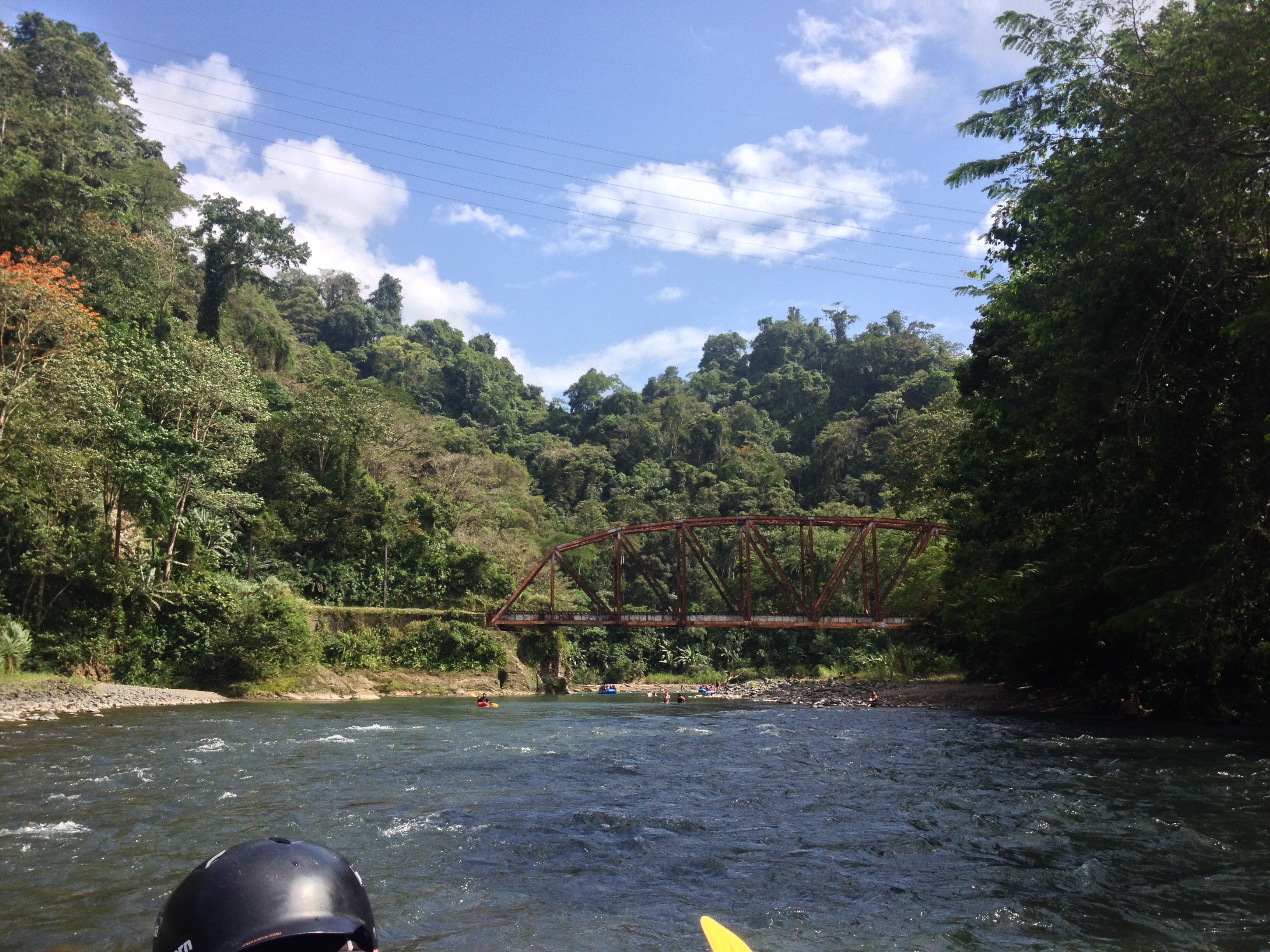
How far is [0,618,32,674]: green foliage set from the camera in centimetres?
1998

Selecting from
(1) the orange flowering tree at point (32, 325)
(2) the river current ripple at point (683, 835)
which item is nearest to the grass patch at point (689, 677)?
(2) the river current ripple at point (683, 835)

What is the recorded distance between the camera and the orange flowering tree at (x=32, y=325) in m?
20.1

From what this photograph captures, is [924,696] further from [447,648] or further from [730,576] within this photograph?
[730,576]

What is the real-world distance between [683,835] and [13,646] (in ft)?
65.5

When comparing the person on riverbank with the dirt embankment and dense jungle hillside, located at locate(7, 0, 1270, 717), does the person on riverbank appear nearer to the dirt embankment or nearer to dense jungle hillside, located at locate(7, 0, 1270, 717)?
dense jungle hillside, located at locate(7, 0, 1270, 717)

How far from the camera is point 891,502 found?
98.7ft

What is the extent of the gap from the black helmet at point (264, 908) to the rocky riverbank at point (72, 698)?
17550 mm

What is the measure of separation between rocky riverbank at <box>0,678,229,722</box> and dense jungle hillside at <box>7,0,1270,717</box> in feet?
6.61

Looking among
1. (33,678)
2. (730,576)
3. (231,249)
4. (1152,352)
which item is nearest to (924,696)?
(1152,352)

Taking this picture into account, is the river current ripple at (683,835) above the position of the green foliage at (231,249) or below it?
below

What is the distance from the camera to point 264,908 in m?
2.34

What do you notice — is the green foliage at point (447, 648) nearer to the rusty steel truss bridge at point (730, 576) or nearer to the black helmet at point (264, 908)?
the rusty steel truss bridge at point (730, 576)

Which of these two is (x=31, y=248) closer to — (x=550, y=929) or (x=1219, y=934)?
(x=550, y=929)

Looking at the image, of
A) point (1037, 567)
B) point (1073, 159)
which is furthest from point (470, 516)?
point (1073, 159)
